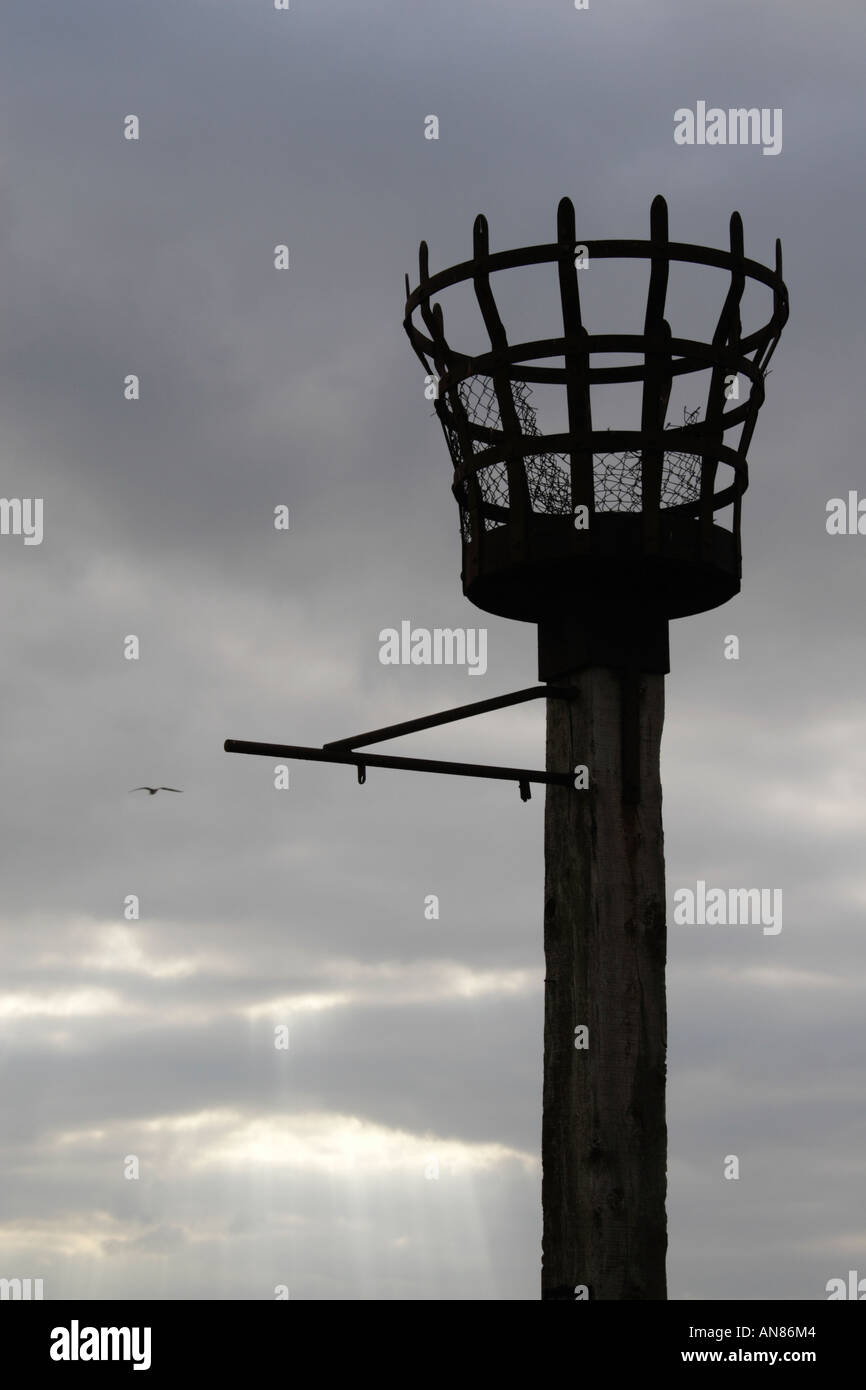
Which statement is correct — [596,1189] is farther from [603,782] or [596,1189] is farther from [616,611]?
[616,611]

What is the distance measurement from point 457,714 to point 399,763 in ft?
2.24

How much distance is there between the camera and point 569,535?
38.9 feet

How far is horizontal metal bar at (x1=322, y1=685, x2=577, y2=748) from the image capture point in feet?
40.0

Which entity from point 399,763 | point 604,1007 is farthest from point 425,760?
point 604,1007

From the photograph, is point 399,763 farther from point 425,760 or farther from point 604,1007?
point 604,1007

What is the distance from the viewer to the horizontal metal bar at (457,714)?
1218 centimetres

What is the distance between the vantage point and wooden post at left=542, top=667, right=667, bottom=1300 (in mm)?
11359

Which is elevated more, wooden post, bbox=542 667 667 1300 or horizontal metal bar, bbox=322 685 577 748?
horizontal metal bar, bbox=322 685 577 748

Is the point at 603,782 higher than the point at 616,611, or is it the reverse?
the point at 616,611

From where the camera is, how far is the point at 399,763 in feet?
38.7

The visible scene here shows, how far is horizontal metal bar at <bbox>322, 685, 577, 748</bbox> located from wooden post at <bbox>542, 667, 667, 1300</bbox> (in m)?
0.14

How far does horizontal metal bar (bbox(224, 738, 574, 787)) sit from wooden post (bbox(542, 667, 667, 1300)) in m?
0.28
